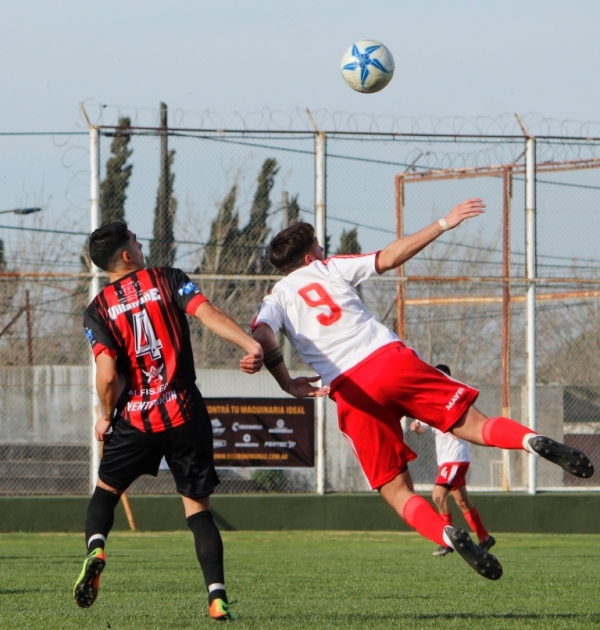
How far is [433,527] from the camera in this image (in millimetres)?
5289

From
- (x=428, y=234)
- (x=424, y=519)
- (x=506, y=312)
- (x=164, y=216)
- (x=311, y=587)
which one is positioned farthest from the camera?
(x=164, y=216)

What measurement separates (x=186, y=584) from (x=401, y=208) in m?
9.07

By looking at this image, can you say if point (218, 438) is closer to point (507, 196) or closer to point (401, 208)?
point (401, 208)

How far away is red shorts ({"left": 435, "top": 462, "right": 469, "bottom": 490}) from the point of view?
12.2 m

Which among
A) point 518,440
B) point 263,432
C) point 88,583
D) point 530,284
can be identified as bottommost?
point 263,432

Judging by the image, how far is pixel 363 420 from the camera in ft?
18.7

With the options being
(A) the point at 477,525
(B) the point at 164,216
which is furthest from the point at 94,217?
(A) the point at 477,525

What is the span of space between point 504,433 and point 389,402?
0.64 m

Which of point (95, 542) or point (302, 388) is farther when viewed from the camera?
point (302, 388)

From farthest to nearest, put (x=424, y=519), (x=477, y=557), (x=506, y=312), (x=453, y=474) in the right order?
(x=506, y=312), (x=453, y=474), (x=424, y=519), (x=477, y=557)

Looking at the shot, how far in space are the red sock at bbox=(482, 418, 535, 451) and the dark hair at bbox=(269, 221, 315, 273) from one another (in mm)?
1471

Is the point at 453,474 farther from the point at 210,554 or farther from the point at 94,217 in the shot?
the point at 210,554

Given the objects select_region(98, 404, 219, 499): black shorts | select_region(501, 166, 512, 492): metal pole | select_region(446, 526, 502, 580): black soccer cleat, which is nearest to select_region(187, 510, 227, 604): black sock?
select_region(98, 404, 219, 499): black shorts

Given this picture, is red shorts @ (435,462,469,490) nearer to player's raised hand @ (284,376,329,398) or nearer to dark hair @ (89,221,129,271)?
player's raised hand @ (284,376,329,398)
